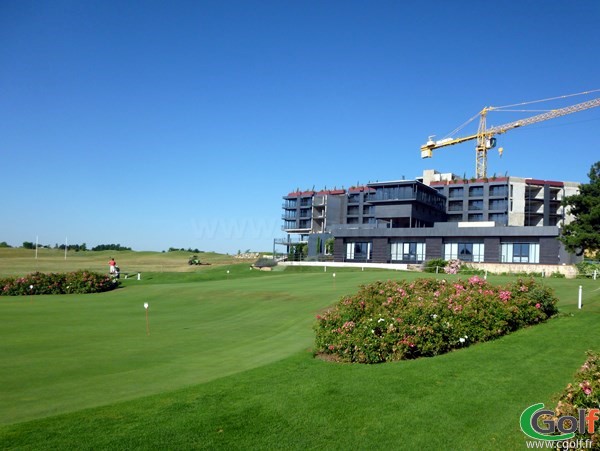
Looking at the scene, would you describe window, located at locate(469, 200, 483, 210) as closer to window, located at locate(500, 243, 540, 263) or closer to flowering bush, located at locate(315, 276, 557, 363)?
window, located at locate(500, 243, 540, 263)

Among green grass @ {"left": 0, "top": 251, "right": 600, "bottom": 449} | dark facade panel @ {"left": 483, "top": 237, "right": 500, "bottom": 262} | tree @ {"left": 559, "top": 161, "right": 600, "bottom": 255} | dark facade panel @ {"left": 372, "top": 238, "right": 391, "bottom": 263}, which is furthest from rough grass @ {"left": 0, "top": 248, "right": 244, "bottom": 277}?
green grass @ {"left": 0, "top": 251, "right": 600, "bottom": 449}

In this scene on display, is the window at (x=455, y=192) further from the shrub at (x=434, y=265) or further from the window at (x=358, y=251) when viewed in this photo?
the shrub at (x=434, y=265)

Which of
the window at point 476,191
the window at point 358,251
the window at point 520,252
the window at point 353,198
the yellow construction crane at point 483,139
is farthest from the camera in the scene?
the yellow construction crane at point 483,139

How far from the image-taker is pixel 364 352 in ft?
38.9

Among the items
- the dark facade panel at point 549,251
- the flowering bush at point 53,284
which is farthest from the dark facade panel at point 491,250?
the flowering bush at point 53,284

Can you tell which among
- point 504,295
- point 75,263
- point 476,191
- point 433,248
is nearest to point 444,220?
point 433,248

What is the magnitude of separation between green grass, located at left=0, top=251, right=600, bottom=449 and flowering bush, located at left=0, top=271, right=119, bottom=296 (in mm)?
22512

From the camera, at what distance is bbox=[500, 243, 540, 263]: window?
178ft

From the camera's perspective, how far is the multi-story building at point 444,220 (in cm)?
5578

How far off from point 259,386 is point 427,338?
15.2ft

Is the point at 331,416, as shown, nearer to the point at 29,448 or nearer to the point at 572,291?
the point at 29,448

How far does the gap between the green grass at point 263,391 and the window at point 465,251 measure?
40891 mm

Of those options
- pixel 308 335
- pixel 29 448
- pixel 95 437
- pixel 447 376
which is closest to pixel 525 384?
pixel 447 376

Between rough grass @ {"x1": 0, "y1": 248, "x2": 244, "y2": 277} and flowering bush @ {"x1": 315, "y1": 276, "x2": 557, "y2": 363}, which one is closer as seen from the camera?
flowering bush @ {"x1": 315, "y1": 276, "x2": 557, "y2": 363}
